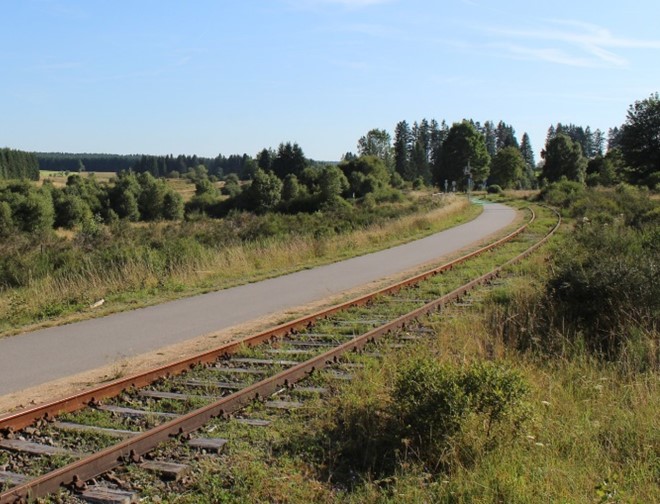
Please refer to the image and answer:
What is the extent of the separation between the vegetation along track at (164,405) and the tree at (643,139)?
72.9m

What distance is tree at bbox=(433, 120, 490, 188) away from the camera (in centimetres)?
10394

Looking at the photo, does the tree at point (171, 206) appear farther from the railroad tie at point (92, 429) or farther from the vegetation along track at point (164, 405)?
the railroad tie at point (92, 429)

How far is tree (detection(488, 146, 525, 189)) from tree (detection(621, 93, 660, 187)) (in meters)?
41.5

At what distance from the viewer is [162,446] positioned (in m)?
5.50

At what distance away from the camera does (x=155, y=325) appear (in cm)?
1115

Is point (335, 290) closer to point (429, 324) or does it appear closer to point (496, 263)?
point (429, 324)

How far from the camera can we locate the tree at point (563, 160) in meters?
103

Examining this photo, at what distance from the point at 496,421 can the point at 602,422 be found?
41.5 inches

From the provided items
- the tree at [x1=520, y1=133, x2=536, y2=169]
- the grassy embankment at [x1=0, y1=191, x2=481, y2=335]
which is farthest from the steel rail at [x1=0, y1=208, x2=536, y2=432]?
the tree at [x1=520, y1=133, x2=536, y2=169]

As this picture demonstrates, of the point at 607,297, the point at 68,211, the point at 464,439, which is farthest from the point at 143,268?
the point at 68,211

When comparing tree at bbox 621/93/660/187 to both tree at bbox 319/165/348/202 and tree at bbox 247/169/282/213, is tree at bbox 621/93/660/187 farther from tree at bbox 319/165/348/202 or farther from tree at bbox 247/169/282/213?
tree at bbox 247/169/282/213

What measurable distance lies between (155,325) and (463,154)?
97.3 metres

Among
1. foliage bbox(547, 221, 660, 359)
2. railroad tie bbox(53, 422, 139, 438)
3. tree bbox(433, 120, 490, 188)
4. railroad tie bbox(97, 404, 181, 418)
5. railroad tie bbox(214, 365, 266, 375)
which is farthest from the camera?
tree bbox(433, 120, 490, 188)

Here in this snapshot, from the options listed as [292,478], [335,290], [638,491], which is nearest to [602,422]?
[638,491]
